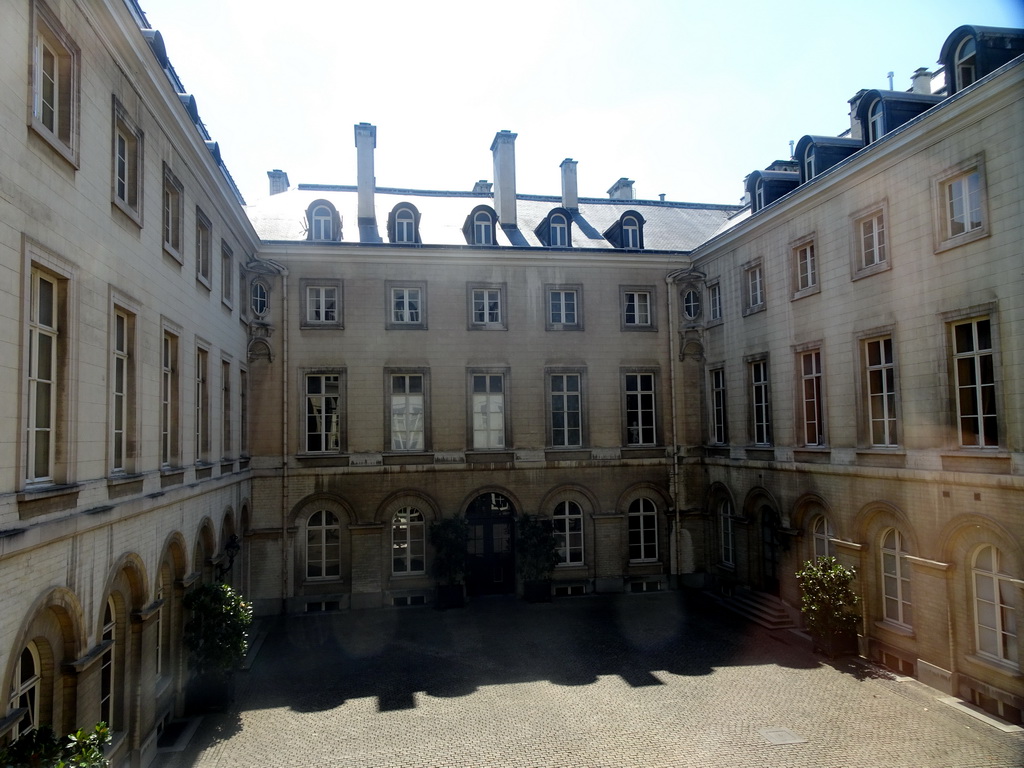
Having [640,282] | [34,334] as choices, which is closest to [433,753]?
[34,334]

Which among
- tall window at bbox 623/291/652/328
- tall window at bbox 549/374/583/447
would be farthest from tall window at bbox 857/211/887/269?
tall window at bbox 549/374/583/447

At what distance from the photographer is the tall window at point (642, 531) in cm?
2433

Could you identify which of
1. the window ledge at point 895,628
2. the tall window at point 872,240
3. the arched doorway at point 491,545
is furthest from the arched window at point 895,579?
the arched doorway at point 491,545

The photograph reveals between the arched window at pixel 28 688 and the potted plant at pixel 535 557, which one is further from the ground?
the arched window at pixel 28 688

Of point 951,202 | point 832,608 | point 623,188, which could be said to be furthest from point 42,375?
point 623,188

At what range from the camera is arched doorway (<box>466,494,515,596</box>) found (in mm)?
23500

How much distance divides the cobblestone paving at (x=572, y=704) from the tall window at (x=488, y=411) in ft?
19.5

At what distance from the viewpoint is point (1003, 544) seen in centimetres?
1305

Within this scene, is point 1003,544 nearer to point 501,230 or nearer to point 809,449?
point 809,449

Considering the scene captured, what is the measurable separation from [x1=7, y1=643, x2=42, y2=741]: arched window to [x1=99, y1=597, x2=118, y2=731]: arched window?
1632 mm

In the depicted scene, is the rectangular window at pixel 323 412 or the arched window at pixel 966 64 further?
the rectangular window at pixel 323 412

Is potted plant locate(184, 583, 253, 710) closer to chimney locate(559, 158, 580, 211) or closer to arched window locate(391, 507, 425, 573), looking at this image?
arched window locate(391, 507, 425, 573)

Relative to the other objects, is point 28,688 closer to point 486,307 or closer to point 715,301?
point 486,307

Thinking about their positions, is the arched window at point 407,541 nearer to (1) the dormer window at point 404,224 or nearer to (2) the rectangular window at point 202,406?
(2) the rectangular window at point 202,406
